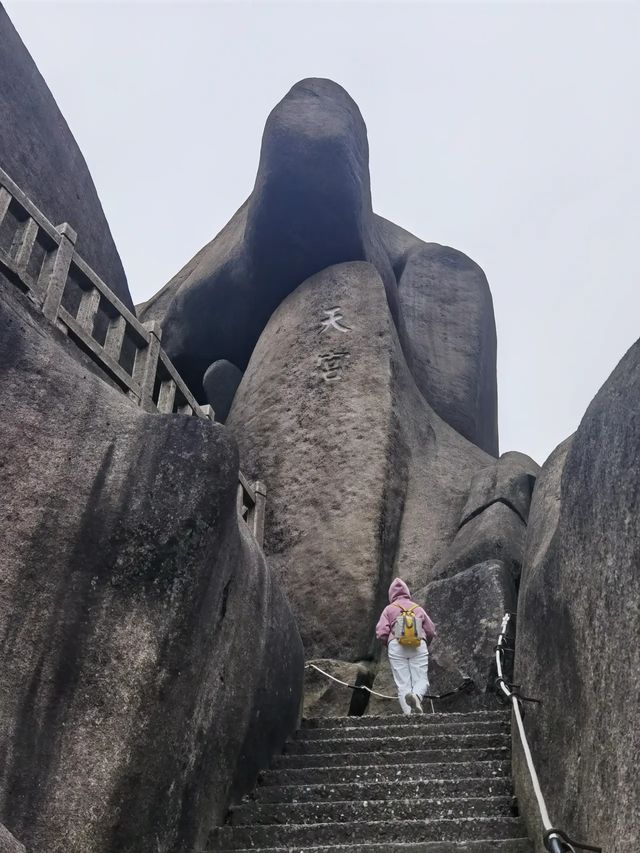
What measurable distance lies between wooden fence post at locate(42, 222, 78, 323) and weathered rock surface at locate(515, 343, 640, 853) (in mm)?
3856

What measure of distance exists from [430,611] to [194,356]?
8.21 m

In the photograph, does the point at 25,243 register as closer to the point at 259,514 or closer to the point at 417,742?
the point at 259,514

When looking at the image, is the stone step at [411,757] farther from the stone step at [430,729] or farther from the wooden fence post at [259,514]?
the wooden fence post at [259,514]

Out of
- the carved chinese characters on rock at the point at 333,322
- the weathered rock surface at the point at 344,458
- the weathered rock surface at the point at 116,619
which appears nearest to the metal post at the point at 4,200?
the weathered rock surface at the point at 116,619

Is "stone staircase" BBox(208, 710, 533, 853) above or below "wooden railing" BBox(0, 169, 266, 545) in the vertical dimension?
below

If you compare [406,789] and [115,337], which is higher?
[115,337]

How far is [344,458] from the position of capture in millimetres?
12508

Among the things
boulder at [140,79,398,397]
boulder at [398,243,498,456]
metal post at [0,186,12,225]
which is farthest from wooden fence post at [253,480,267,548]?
boulder at [398,243,498,456]

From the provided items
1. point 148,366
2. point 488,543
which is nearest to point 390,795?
point 148,366

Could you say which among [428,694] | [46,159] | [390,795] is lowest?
[390,795]

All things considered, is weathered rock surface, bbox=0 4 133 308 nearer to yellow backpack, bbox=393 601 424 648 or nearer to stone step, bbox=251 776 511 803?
yellow backpack, bbox=393 601 424 648

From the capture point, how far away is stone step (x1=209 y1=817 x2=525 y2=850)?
4.88 metres

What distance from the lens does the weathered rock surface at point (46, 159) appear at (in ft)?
35.2

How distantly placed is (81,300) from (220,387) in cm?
821
